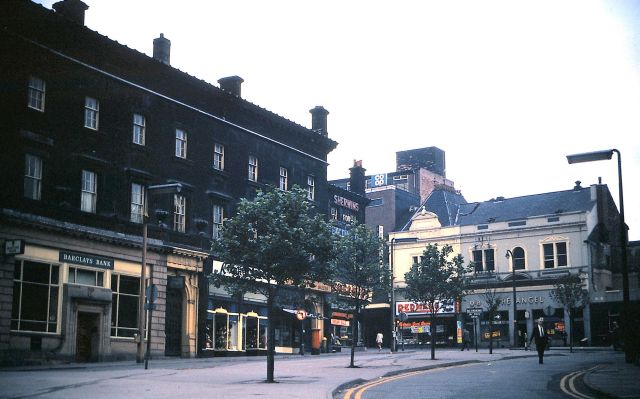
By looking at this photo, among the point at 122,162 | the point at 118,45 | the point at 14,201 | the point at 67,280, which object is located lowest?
the point at 67,280

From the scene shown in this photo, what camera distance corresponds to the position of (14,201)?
3031 cm

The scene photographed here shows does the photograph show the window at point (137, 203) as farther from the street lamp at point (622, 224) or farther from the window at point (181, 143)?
the street lamp at point (622, 224)

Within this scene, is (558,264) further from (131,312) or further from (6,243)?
(6,243)

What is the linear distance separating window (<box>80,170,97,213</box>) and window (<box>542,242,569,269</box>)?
4381 centimetres

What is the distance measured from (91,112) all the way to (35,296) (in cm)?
937

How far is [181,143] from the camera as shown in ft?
133

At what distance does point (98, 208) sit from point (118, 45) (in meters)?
8.14

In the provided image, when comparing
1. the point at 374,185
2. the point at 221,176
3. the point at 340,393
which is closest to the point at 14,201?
the point at 221,176

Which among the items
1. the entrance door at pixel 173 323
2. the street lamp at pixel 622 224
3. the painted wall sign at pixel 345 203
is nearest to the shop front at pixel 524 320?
the painted wall sign at pixel 345 203

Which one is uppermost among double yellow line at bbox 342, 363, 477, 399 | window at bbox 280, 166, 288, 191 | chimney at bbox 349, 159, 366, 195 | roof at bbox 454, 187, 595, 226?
chimney at bbox 349, 159, 366, 195

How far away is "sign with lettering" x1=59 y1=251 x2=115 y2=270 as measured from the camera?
106 feet

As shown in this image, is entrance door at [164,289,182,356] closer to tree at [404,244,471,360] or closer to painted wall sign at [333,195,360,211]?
tree at [404,244,471,360]

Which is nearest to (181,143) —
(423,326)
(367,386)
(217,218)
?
(217,218)

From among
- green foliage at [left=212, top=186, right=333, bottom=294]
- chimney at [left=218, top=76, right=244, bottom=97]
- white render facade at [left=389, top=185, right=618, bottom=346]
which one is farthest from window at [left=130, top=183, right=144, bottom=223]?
white render facade at [left=389, top=185, right=618, bottom=346]
